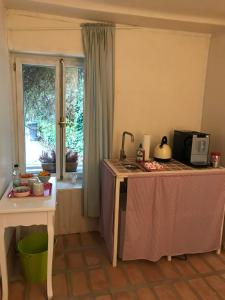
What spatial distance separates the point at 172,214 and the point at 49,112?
5.13 ft

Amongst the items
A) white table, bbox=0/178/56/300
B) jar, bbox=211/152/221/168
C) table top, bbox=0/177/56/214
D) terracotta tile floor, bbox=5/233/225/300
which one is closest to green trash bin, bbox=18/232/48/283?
terracotta tile floor, bbox=5/233/225/300

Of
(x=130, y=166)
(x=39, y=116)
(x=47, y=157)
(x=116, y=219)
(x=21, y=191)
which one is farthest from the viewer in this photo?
(x=47, y=157)

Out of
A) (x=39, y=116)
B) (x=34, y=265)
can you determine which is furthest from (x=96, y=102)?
(x=34, y=265)

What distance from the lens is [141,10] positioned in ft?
6.75

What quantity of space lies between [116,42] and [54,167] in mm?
1432

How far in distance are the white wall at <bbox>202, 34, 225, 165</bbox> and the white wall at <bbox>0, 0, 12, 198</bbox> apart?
6.57 feet

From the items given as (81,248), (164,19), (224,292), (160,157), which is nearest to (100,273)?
(81,248)

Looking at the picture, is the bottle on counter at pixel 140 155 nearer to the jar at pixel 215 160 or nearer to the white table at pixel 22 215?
the jar at pixel 215 160

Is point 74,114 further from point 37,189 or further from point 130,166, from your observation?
point 37,189

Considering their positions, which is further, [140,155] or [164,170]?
[140,155]

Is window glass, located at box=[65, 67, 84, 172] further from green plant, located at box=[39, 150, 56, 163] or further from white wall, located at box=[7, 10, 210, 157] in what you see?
white wall, located at box=[7, 10, 210, 157]

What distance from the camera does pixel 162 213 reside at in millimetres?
2059

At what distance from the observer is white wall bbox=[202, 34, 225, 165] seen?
2396 millimetres

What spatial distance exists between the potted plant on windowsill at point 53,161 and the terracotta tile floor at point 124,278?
2.57 feet
